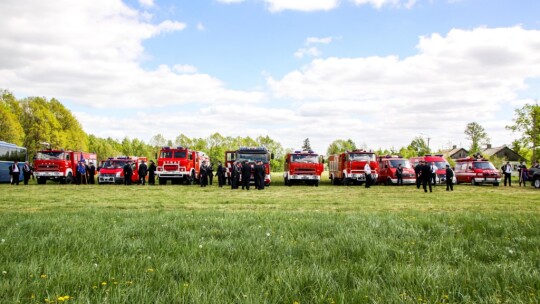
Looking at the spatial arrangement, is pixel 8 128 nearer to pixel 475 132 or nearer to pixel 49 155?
pixel 49 155

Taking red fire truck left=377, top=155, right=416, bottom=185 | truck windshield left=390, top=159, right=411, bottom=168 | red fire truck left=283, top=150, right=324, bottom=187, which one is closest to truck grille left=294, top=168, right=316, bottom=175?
red fire truck left=283, top=150, right=324, bottom=187

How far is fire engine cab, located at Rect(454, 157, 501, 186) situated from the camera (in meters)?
31.5

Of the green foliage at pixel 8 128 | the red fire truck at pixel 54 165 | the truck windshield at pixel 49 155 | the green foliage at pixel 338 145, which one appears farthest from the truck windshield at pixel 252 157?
the green foliage at pixel 338 145

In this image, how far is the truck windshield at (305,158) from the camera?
30391 mm

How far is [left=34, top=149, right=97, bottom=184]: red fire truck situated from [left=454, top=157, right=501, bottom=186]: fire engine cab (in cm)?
2983

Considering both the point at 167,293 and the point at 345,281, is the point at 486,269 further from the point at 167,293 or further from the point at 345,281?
the point at 167,293

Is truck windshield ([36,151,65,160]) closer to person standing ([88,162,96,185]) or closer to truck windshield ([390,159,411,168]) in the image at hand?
person standing ([88,162,96,185])

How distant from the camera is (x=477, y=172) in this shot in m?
32.2

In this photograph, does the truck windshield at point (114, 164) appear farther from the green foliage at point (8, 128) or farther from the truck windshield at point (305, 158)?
the green foliage at point (8, 128)

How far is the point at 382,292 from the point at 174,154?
1140 inches

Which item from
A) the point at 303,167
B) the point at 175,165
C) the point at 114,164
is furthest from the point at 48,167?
the point at 303,167

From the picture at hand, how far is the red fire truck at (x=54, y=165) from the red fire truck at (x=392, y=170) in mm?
23531

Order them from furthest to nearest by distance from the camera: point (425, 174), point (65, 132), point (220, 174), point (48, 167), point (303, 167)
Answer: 1. point (65, 132)
2. point (48, 167)
3. point (303, 167)
4. point (220, 174)
5. point (425, 174)

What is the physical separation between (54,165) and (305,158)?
18.3m
